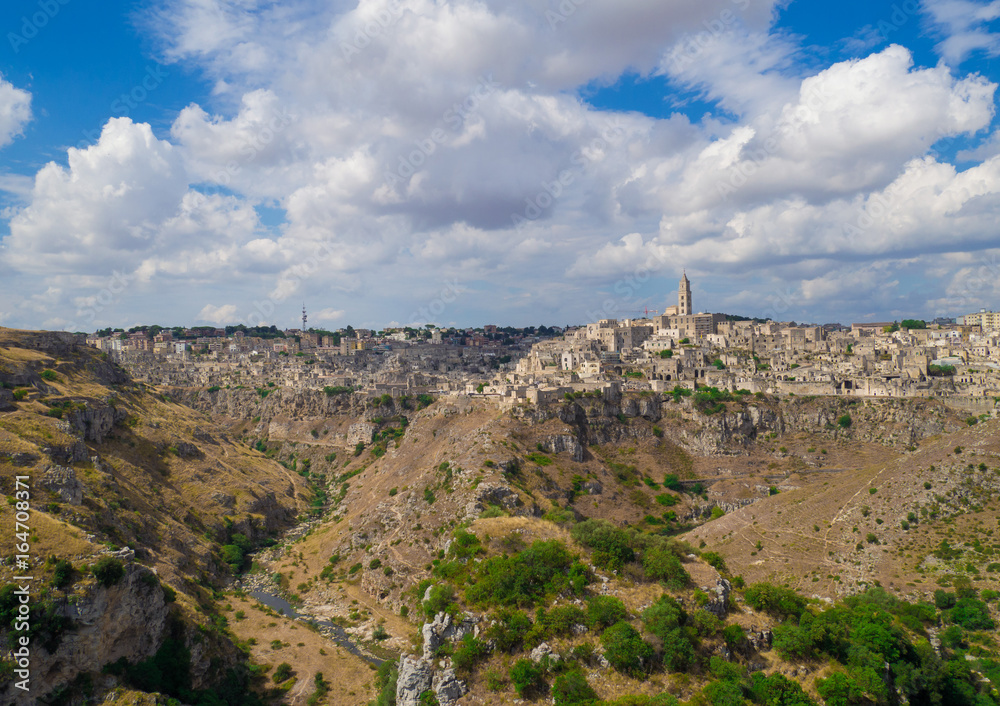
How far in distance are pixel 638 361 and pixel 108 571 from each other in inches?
3388

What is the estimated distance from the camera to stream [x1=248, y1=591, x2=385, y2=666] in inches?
1668

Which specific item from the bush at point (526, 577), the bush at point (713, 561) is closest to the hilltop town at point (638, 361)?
the bush at point (713, 561)

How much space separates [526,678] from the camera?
25.7m

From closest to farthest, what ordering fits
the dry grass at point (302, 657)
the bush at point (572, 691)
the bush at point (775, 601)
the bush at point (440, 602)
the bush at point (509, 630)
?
the bush at point (572, 691)
the bush at point (509, 630)
the bush at point (440, 602)
the bush at point (775, 601)
the dry grass at point (302, 657)

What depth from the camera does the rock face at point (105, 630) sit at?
27828 millimetres

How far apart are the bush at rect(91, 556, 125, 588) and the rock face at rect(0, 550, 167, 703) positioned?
1.01 ft

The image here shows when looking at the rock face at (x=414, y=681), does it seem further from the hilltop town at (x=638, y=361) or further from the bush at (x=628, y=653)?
the hilltop town at (x=638, y=361)

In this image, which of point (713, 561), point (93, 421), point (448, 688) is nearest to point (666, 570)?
point (713, 561)

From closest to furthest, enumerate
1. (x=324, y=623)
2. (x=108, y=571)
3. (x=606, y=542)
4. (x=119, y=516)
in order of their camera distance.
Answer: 1. (x=108, y=571)
2. (x=606, y=542)
3. (x=119, y=516)
4. (x=324, y=623)

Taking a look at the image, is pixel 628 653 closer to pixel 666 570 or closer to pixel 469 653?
pixel 666 570

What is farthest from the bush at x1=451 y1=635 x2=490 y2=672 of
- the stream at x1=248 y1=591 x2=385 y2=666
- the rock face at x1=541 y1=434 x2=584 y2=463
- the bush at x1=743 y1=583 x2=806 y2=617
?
the rock face at x1=541 y1=434 x2=584 y2=463

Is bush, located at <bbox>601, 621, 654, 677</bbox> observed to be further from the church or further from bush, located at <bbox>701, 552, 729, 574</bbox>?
the church

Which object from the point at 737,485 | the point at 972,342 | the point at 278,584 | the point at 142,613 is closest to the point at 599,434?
the point at 737,485

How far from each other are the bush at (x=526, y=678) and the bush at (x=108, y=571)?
73.4 feet
